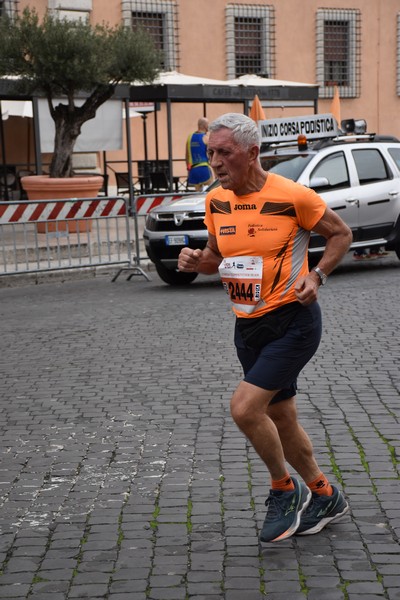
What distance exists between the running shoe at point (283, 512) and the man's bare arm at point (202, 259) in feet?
3.38

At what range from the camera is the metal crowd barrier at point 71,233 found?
14.0m

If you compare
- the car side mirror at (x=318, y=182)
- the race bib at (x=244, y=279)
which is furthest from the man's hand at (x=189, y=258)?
the car side mirror at (x=318, y=182)

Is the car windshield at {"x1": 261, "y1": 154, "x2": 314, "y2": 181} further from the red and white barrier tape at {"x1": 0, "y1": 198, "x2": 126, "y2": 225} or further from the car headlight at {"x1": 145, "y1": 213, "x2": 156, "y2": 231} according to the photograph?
the red and white barrier tape at {"x1": 0, "y1": 198, "x2": 126, "y2": 225}

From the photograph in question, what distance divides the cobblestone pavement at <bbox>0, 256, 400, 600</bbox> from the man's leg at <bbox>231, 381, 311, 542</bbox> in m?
0.09

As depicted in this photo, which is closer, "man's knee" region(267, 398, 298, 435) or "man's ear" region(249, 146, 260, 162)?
"man's ear" region(249, 146, 260, 162)

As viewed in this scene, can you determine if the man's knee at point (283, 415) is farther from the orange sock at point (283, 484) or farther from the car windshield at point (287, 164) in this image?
the car windshield at point (287, 164)

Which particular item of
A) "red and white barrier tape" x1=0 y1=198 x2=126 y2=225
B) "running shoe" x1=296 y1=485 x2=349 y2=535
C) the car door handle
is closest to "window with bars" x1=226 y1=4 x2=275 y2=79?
"red and white barrier tape" x1=0 y1=198 x2=126 y2=225

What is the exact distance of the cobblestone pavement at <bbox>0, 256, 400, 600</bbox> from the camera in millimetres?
4051

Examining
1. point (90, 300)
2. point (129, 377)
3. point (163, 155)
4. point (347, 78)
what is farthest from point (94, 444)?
point (347, 78)

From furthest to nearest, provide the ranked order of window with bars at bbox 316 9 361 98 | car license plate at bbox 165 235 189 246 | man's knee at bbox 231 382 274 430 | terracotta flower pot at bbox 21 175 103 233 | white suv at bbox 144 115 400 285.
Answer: window with bars at bbox 316 9 361 98 < terracotta flower pot at bbox 21 175 103 233 < white suv at bbox 144 115 400 285 < car license plate at bbox 165 235 189 246 < man's knee at bbox 231 382 274 430

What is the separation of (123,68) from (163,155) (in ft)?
39.0

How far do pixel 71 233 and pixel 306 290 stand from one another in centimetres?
1049

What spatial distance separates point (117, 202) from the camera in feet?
48.5

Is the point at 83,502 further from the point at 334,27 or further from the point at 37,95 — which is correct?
the point at 334,27
